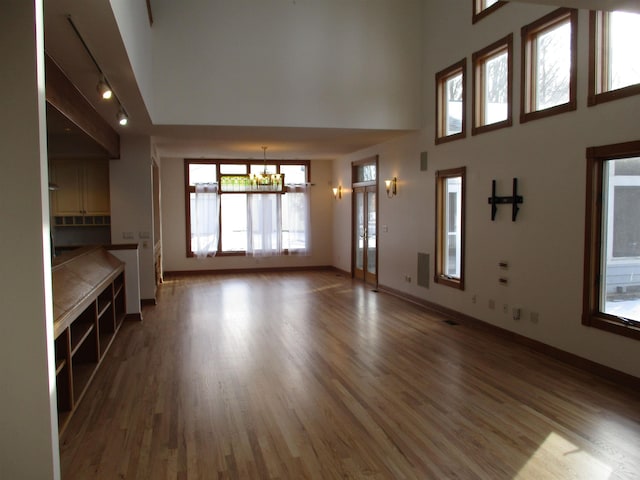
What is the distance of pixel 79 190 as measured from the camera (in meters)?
8.43

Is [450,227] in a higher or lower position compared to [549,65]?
lower

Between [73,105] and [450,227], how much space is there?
514 cm

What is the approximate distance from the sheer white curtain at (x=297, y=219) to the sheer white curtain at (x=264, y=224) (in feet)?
0.60

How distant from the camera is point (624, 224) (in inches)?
176

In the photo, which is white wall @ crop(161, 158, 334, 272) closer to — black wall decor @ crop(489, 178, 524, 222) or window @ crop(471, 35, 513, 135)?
window @ crop(471, 35, 513, 135)

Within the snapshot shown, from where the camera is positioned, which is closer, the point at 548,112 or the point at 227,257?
the point at 548,112

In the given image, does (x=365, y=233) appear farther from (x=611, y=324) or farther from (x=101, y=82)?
(x=101, y=82)

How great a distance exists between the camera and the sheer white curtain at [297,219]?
1272cm

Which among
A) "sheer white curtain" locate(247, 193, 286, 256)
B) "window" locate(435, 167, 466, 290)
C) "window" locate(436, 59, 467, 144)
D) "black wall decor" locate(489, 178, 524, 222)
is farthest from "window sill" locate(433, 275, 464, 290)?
"sheer white curtain" locate(247, 193, 286, 256)

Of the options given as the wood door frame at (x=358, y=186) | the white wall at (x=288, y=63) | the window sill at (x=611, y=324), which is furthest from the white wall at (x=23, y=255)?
the wood door frame at (x=358, y=186)

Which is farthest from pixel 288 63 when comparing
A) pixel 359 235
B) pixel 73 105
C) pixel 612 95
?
pixel 359 235

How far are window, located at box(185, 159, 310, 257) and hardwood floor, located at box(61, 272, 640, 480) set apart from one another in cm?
580

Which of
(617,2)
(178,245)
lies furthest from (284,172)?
(617,2)

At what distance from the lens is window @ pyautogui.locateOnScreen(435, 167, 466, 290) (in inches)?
273
